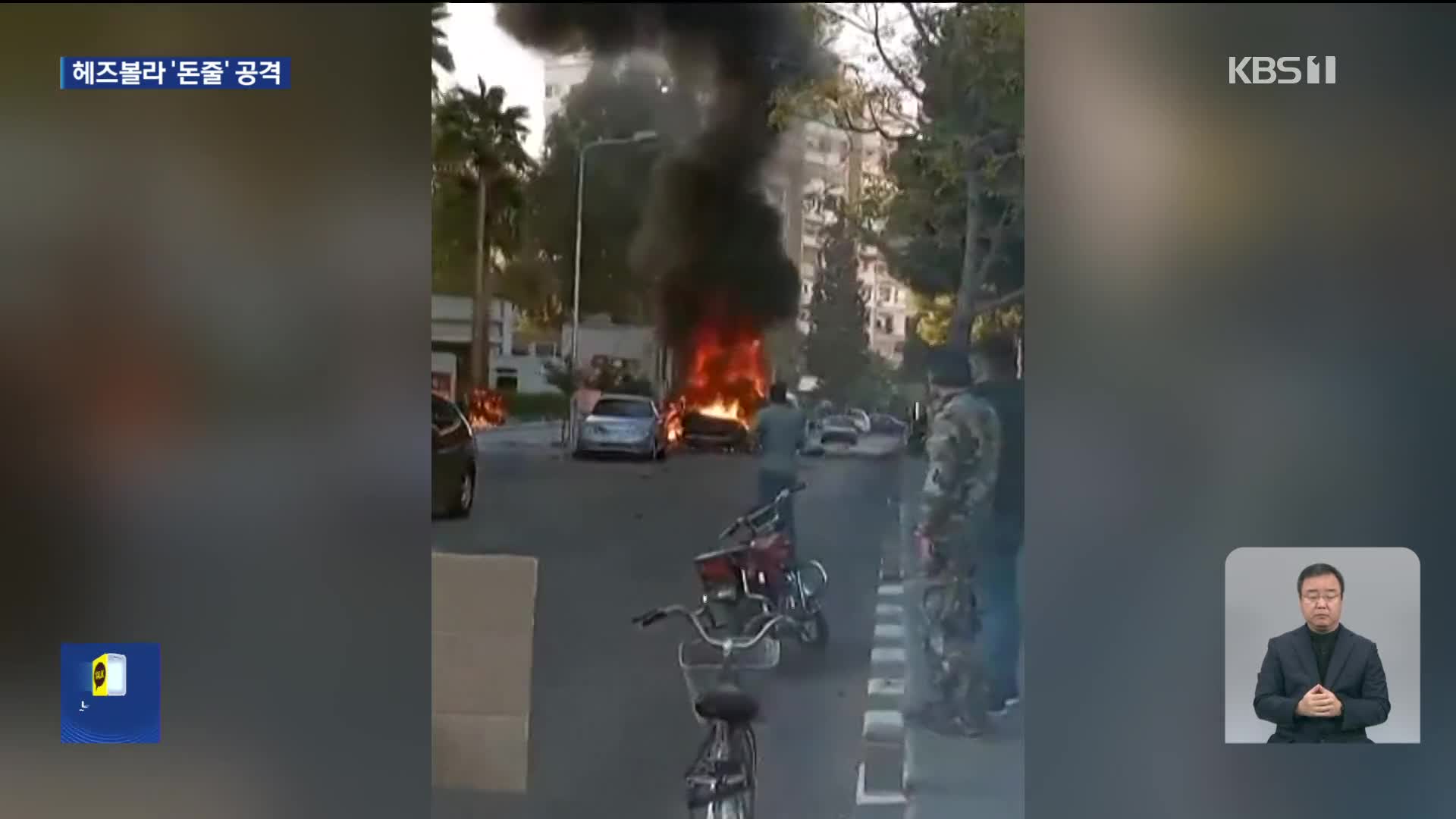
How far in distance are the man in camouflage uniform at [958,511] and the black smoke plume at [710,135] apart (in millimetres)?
467

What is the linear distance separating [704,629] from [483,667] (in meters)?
0.56

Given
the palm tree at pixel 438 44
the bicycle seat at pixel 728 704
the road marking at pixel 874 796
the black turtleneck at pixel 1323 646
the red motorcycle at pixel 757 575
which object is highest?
the palm tree at pixel 438 44

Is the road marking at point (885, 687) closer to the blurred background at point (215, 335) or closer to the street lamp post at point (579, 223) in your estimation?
the street lamp post at point (579, 223)

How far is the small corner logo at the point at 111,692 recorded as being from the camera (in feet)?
8.09

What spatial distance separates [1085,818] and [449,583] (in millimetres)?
1680

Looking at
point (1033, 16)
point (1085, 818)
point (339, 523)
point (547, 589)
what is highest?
point (1033, 16)

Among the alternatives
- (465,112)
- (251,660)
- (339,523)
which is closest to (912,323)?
(465,112)

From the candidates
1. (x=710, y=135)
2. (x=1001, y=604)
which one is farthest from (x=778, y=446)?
(x=710, y=135)

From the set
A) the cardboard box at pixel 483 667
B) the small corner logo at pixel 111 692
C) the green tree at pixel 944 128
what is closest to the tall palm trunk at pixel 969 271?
the green tree at pixel 944 128

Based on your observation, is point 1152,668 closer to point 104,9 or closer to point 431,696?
point 431,696

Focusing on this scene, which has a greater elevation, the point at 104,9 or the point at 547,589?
the point at 104,9

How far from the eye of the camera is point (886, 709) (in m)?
2.48

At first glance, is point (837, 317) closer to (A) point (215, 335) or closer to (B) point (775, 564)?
(B) point (775, 564)

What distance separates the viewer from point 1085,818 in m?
2.48
